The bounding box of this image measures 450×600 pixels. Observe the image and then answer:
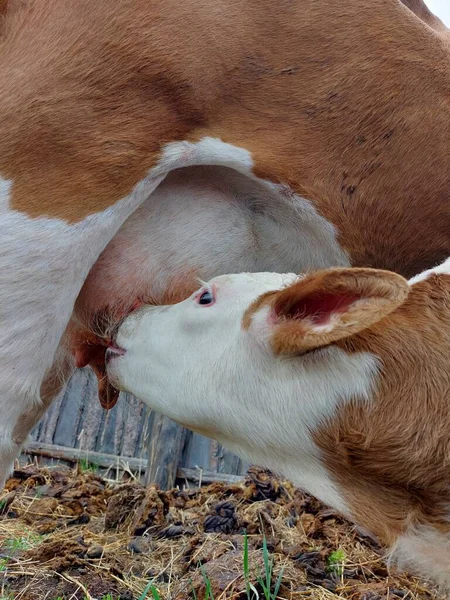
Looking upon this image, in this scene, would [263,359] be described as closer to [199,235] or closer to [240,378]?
[240,378]

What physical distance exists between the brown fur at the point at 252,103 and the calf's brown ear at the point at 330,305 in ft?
1.77

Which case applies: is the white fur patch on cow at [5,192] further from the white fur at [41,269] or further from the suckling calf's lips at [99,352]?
the suckling calf's lips at [99,352]

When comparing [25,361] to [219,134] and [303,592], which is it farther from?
[303,592]

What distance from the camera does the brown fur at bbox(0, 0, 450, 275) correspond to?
7.50 feet

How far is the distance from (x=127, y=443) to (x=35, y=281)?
4771mm

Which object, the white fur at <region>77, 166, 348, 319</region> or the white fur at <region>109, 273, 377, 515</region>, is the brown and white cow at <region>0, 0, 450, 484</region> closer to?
the white fur at <region>77, 166, 348, 319</region>

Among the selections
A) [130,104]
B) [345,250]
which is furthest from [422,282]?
[130,104]

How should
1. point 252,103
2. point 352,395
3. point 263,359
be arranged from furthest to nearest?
point 252,103 < point 263,359 < point 352,395

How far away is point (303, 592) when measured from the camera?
9.70 ft

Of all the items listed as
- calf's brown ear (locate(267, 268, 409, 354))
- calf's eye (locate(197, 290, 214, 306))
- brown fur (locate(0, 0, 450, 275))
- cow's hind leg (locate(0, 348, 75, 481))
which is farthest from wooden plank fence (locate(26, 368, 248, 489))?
calf's brown ear (locate(267, 268, 409, 354))

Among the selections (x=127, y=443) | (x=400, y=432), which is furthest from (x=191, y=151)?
(x=127, y=443)

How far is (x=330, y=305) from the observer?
2.12 meters

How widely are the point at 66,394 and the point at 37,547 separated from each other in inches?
139

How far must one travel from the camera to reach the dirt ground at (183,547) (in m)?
3.05
